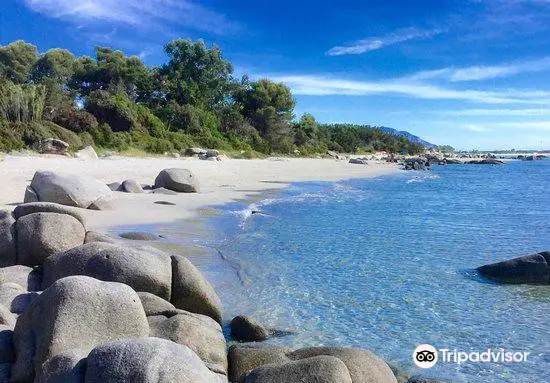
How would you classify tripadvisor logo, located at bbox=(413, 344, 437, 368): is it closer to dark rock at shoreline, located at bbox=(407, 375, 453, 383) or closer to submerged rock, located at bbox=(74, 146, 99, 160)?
dark rock at shoreline, located at bbox=(407, 375, 453, 383)

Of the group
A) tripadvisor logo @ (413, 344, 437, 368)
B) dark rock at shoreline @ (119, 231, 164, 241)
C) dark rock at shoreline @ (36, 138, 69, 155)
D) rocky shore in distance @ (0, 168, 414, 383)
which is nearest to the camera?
rocky shore in distance @ (0, 168, 414, 383)

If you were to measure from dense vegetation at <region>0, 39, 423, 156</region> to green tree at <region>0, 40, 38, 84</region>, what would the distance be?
0.10 m

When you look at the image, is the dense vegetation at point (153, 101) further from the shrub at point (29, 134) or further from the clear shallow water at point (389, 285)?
the clear shallow water at point (389, 285)

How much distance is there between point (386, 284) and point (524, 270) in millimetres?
2336

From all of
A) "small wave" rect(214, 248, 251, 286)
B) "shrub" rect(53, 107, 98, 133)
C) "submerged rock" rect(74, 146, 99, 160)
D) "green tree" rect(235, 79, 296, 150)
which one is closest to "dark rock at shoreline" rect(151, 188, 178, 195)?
"small wave" rect(214, 248, 251, 286)

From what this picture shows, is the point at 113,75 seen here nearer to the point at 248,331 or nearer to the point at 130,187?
the point at 130,187

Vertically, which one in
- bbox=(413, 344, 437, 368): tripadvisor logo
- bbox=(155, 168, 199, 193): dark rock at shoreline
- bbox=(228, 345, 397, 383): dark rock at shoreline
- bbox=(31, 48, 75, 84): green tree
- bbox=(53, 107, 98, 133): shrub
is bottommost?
bbox=(413, 344, 437, 368): tripadvisor logo

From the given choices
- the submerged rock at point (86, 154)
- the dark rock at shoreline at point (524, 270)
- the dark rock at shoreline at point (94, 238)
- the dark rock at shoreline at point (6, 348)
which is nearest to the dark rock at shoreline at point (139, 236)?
the dark rock at shoreline at point (94, 238)

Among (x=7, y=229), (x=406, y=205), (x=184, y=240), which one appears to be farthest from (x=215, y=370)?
(x=406, y=205)

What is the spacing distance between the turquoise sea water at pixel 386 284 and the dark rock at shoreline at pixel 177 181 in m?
2.63

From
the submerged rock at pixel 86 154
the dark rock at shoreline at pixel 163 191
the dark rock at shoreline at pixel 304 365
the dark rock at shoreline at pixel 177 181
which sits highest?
the submerged rock at pixel 86 154

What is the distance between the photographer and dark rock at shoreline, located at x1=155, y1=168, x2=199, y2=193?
1745 centimetres

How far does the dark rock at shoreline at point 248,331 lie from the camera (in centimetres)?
580

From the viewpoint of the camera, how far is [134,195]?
15.5m
